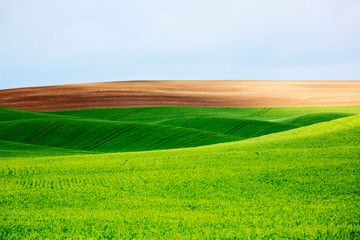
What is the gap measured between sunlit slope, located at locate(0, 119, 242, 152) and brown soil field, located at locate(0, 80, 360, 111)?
13.7 metres

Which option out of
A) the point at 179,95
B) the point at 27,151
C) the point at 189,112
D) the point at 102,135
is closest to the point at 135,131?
the point at 102,135

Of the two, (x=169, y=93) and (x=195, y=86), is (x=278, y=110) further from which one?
(x=195, y=86)

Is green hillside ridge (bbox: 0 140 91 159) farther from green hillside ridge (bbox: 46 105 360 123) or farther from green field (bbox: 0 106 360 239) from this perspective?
green hillside ridge (bbox: 46 105 360 123)

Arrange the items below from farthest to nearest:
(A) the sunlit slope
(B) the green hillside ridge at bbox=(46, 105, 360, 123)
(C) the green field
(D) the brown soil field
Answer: (D) the brown soil field → (B) the green hillside ridge at bbox=(46, 105, 360, 123) → (A) the sunlit slope → (C) the green field

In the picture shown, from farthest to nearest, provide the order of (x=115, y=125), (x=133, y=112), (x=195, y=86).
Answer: (x=195, y=86) < (x=133, y=112) < (x=115, y=125)

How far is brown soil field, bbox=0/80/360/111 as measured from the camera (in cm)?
4822

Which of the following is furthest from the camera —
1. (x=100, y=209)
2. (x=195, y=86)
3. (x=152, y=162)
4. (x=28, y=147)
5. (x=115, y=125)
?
(x=195, y=86)

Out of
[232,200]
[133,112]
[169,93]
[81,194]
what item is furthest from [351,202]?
[169,93]

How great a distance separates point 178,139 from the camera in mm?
28234

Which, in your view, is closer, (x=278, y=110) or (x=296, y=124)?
(x=296, y=124)

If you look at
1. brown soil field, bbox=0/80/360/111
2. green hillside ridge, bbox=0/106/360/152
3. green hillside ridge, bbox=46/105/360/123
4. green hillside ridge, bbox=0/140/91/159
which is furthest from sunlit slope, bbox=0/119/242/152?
brown soil field, bbox=0/80/360/111

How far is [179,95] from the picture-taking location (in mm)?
53688

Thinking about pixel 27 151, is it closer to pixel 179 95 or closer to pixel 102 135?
pixel 102 135

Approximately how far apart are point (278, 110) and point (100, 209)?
37.7 meters
